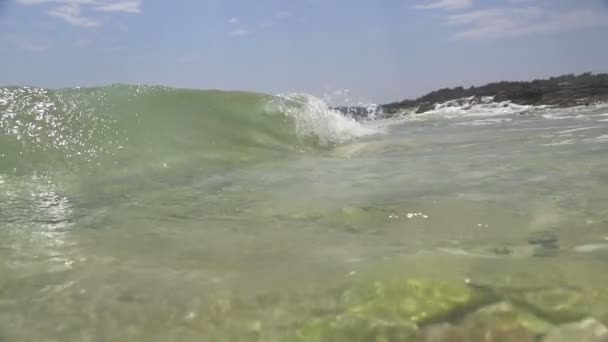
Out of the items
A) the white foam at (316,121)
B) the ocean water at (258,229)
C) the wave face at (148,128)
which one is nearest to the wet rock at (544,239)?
the ocean water at (258,229)

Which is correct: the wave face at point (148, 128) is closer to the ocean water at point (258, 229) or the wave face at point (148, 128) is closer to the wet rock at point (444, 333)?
the ocean water at point (258, 229)

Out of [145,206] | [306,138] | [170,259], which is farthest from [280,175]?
[306,138]

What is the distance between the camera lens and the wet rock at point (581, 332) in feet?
3.98

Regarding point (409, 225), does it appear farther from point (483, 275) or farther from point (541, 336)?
point (541, 336)

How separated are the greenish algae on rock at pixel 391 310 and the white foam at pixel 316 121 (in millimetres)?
6460

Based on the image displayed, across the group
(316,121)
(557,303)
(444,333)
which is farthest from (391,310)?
(316,121)

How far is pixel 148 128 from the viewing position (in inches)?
252

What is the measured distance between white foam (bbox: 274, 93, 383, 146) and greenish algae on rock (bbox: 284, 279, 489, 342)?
254 inches

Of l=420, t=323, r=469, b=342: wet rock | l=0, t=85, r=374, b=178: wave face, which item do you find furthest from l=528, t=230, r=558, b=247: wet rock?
l=0, t=85, r=374, b=178: wave face

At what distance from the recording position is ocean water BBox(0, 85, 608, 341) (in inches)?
60.4

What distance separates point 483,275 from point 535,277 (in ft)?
0.47

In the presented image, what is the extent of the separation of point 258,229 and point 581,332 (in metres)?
1.48

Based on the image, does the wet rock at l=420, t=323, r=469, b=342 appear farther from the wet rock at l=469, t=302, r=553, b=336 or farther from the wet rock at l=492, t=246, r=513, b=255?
the wet rock at l=492, t=246, r=513, b=255

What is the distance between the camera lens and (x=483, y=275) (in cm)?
159
